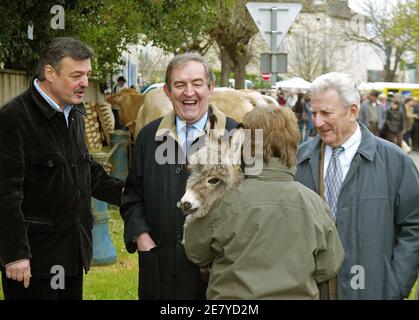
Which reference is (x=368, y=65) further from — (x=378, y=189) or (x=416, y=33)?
(x=378, y=189)

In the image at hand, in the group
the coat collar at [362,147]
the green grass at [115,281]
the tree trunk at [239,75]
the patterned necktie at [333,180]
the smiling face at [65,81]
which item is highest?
the tree trunk at [239,75]

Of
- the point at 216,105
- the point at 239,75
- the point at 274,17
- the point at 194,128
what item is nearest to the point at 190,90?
the point at 194,128

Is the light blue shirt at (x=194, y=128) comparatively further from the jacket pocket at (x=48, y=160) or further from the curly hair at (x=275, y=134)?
the curly hair at (x=275, y=134)

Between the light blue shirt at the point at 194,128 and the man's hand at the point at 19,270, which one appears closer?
the man's hand at the point at 19,270

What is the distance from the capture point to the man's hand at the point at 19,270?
405 centimetres

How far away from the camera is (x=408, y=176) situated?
13.3ft

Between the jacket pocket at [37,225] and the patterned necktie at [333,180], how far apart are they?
1545mm

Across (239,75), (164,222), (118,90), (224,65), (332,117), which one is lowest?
(164,222)

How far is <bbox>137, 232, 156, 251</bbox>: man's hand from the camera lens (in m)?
4.17

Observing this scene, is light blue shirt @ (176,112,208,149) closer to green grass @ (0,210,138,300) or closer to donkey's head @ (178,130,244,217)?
donkey's head @ (178,130,244,217)

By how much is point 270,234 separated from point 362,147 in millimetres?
1109

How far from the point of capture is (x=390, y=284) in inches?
159

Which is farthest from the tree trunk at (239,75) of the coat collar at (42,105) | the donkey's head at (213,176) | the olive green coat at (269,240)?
the olive green coat at (269,240)

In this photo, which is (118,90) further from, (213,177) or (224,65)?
(213,177)
